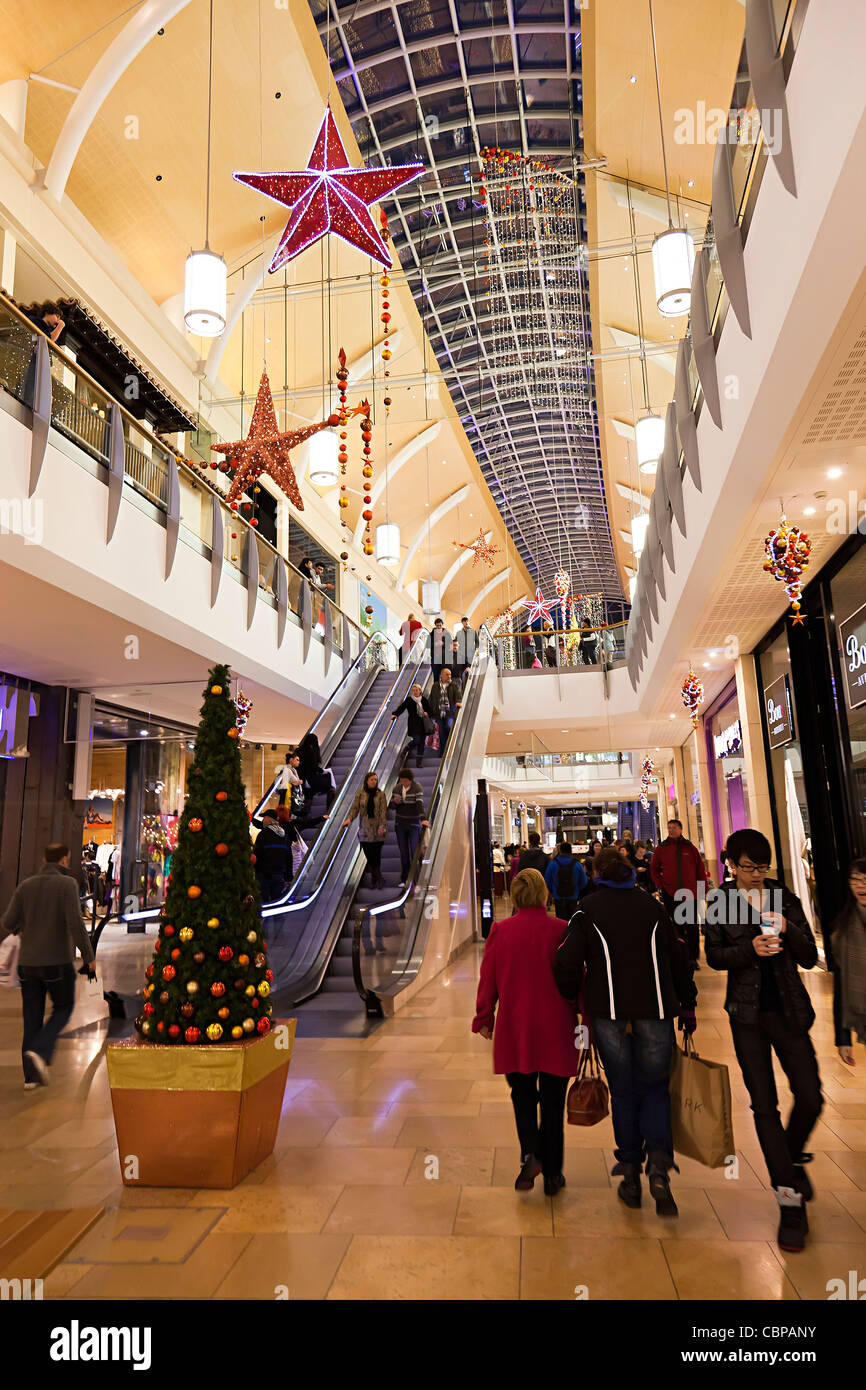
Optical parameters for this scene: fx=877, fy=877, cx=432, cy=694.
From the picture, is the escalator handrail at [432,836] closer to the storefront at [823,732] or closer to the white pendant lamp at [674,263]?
the storefront at [823,732]

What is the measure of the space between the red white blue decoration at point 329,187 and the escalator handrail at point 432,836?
6.62 m

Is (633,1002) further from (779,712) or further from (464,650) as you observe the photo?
(464,650)

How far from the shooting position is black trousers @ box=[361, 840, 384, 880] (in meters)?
10.2

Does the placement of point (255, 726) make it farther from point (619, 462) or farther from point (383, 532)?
point (619, 462)

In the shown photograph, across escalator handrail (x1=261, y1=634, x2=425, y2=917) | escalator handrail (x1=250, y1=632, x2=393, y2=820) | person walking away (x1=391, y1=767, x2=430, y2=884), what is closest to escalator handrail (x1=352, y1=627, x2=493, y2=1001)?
person walking away (x1=391, y1=767, x2=430, y2=884)

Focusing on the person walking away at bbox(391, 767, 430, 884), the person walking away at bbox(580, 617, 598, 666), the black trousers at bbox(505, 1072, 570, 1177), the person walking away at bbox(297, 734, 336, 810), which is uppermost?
the person walking away at bbox(580, 617, 598, 666)

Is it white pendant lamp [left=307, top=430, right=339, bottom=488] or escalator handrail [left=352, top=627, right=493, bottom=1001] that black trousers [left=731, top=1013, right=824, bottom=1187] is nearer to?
escalator handrail [left=352, top=627, right=493, bottom=1001]

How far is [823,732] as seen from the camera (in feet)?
31.7

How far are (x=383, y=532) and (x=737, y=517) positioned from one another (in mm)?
14485

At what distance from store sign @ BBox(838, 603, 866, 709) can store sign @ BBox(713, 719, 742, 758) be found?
5.15 meters

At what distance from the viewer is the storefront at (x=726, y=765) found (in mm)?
14344

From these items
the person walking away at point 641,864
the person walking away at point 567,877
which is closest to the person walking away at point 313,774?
the person walking away at point 567,877

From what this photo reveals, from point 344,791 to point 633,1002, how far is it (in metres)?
8.73

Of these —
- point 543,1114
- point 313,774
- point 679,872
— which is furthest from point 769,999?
point 313,774
